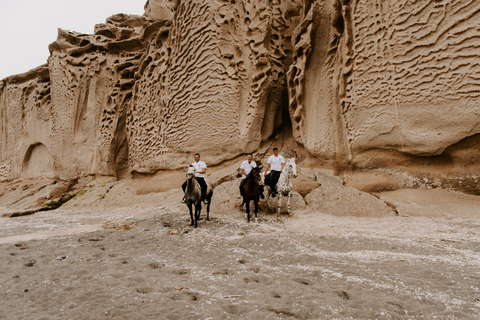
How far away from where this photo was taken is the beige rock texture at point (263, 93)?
5785mm

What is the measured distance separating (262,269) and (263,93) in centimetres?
680

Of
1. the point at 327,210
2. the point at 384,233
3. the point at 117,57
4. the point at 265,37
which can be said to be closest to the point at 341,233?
the point at 384,233

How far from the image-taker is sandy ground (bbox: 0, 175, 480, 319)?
7.04 ft

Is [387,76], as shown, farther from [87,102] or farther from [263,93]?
[87,102]

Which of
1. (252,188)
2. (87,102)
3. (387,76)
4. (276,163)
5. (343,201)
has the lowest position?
(343,201)

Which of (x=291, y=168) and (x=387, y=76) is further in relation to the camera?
(x=387, y=76)

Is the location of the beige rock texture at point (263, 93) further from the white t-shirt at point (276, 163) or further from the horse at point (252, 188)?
the horse at point (252, 188)

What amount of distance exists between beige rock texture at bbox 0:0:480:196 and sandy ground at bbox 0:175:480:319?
1.53 metres

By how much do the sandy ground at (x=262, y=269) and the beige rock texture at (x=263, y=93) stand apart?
1526 millimetres

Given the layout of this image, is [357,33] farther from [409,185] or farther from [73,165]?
[73,165]

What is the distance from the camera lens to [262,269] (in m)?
3.02

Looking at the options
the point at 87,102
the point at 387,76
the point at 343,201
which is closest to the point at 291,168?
the point at 343,201

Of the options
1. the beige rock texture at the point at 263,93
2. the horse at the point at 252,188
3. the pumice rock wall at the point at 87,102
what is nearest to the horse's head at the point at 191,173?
the horse at the point at 252,188

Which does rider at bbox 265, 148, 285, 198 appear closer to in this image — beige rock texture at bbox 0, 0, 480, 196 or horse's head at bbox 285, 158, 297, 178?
horse's head at bbox 285, 158, 297, 178
